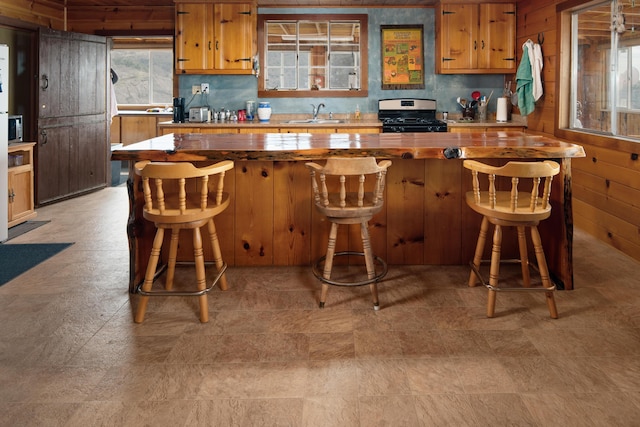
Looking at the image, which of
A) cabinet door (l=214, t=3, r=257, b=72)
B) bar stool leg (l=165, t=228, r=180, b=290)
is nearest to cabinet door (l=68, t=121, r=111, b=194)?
cabinet door (l=214, t=3, r=257, b=72)

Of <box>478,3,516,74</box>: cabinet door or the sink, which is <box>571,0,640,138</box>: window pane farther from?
the sink

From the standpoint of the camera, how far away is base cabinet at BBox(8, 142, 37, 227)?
5.05 meters

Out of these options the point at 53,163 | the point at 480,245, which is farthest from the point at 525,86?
the point at 53,163

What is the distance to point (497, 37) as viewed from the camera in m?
6.29

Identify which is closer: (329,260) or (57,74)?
(329,260)

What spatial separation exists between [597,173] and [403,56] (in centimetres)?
279

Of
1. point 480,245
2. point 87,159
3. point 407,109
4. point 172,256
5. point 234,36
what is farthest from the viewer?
point 87,159

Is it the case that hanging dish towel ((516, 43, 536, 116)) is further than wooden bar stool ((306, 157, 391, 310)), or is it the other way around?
hanging dish towel ((516, 43, 536, 116))

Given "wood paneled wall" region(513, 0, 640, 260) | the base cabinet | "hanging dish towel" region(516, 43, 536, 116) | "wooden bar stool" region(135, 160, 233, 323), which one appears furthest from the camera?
"hanging dish towel" region(516, 43, 536, 116)

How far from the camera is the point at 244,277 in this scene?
3564 mm

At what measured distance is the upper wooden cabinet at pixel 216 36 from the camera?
6258mm

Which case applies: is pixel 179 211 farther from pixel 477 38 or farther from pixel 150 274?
pixel 477 38

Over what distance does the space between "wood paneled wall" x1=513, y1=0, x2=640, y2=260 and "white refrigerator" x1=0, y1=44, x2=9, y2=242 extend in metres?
4.65

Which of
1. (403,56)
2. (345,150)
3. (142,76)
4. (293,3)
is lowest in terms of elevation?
(345,150)
